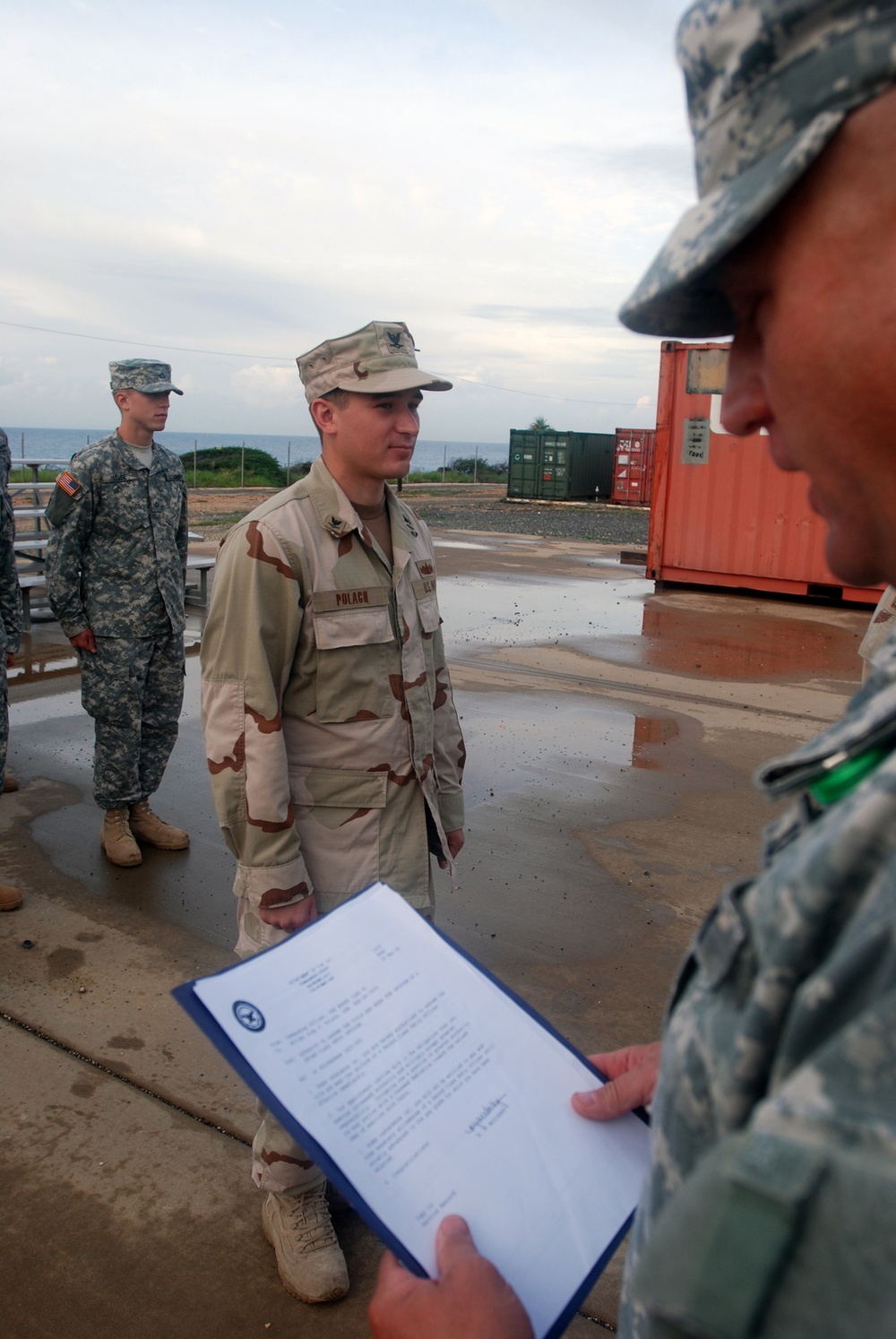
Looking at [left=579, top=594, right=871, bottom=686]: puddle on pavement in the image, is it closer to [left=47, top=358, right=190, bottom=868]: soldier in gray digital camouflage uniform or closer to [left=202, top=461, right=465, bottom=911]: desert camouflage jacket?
[left=47, top=358, right=190, bottom=868]: soldier in gray digital camouflage uniform

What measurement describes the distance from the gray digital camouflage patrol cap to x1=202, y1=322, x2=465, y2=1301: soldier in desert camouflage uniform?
1.69 m

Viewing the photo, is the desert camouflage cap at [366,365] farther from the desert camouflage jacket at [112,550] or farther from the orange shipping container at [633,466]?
the orange shipping container at [633,466]

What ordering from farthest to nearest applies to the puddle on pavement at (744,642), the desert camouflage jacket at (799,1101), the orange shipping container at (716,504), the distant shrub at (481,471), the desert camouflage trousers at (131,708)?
1. the distant shrub at (481,471)
2. the orange shipping container at (716,504)
3. the puddle on pavement at (744,642)
4. the desert camouflage trousers at (131,708)
5. the desert camouflage jacket at (799,1101)

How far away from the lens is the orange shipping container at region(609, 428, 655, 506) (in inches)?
1078

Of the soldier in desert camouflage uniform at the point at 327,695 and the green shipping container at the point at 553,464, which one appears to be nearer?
the soldier in desert camouflage uniform at the point at 327,695

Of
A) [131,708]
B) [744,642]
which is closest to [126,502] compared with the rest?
[131,708]

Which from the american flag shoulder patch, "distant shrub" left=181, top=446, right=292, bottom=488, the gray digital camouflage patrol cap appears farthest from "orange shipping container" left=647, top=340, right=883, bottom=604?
"distant shrub" left=181, top=446, right=292, bottom=488

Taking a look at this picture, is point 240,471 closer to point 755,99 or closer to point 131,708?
point 131,708

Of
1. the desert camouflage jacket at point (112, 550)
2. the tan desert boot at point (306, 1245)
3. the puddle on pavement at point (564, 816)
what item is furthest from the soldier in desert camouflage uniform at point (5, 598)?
the tan desert boot at point (306, 1245)

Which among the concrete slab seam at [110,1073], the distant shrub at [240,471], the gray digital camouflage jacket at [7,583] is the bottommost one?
the concrete slab seam at [110,1073]

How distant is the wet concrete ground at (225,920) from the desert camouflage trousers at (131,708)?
0.31m

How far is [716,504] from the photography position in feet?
38.0

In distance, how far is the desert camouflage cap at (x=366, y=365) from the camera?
261cm

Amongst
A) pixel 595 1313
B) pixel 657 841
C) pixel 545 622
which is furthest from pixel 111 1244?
pixel 545 622
